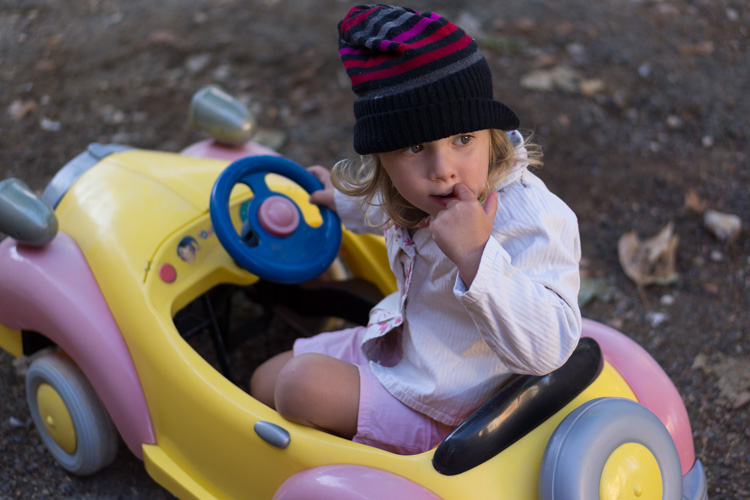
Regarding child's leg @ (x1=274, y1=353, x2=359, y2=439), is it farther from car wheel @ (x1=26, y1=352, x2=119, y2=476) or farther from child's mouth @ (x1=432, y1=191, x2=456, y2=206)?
car wheel @ (x1=26, y1=352, x2=119, y2=476)

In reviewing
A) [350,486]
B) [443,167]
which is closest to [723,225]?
[443,167]

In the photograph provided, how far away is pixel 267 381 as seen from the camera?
1.35m

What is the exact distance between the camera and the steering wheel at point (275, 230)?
1.35 m

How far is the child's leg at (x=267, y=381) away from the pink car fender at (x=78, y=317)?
0.67ft

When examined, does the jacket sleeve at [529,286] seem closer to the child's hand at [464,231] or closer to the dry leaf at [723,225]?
the child's hand at [464,231]

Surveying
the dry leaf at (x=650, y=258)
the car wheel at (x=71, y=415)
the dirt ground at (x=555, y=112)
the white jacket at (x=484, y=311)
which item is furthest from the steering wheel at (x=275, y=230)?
the dry leaf at (x=650, y=258)

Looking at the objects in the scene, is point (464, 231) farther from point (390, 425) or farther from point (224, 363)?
point (224, 363)

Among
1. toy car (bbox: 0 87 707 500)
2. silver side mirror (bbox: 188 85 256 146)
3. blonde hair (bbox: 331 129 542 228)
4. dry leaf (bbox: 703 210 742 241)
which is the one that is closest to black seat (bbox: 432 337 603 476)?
toy car (bbox: 0 87 707 500)

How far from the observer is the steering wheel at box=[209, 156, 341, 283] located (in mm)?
1354

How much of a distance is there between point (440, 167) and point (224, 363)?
30.6 inches

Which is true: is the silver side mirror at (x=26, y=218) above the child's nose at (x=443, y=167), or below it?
below

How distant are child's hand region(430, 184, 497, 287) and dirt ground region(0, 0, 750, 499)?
0.88m

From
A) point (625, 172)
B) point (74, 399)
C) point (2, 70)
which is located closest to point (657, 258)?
point (625, 172)

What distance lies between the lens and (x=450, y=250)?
3.15 ft
